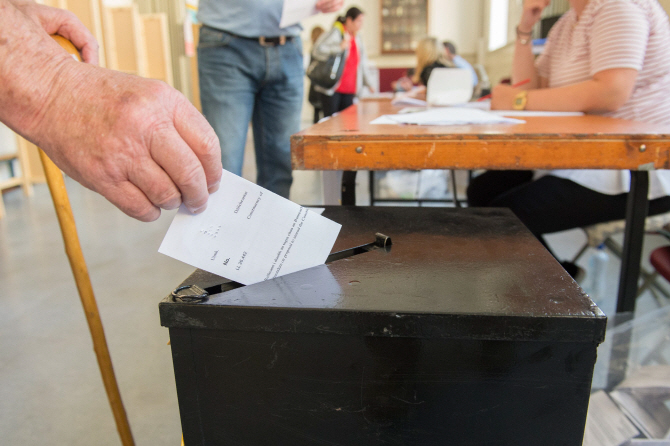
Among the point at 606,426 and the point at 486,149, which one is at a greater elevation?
the point at 486,149

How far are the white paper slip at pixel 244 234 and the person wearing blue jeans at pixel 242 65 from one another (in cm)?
120

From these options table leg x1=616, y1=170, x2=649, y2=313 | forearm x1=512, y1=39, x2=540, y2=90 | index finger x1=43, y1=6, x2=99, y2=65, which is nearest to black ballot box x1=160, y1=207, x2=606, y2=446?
index finger x1=43, y1=6, x2=99, y2=65

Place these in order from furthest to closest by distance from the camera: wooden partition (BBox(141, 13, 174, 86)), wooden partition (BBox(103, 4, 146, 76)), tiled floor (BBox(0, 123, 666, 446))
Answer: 1. wooden partition (BBox(141, 13, 174, 86))
2. wooden partition (BBox(103, 4, 146, 76))
3. tiled floor (BBox(0, 123, 666, 446))

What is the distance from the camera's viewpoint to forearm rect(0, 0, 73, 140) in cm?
40

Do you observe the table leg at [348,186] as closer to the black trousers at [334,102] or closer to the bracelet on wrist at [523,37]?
the bracelet on wrist at [523,37]

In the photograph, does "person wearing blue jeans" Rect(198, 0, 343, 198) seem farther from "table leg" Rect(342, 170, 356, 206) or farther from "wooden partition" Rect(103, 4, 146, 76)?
"wooden partition" Rect(103, 4, 146, 76)

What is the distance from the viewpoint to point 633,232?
0.97 metres

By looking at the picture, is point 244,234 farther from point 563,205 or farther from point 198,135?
point 563,205

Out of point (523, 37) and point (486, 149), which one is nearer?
point (486, 149)

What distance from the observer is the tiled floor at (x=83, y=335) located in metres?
1.13

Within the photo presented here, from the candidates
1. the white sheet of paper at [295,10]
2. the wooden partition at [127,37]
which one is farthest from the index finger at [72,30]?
the wooden partition at [127,37]

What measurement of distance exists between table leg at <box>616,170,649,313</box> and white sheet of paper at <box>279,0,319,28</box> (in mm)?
1016

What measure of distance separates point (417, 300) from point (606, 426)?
1.76ft

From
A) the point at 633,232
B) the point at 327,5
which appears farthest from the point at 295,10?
the point at 633,232
